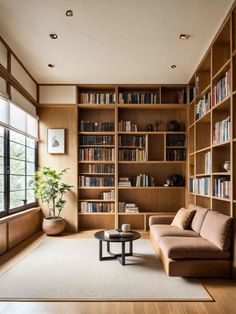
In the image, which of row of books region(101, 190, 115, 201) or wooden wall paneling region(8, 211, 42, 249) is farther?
row of books region(101, 190, 115, 201)

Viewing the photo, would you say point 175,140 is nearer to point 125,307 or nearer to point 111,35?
point 111,35

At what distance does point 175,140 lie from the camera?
5.89 m

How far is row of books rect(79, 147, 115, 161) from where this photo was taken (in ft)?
19.2

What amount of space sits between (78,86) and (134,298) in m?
4.41

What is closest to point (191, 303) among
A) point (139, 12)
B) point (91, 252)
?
point (91, 252)

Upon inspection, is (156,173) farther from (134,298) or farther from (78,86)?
(134,298)

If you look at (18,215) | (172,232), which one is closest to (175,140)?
(172,232)

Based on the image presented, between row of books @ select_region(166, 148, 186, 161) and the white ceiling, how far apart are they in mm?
1517

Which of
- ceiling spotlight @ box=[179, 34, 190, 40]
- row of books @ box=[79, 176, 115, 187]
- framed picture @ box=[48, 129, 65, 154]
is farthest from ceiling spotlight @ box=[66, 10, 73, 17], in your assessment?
row of books @ box=[79, 176, 115, 187]

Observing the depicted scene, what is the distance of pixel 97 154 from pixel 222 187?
2903 mm

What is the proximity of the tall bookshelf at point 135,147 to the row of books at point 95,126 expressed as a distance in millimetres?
32

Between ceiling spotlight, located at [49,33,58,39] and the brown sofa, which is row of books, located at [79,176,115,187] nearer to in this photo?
the brown sofa

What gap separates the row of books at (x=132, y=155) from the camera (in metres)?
5.82

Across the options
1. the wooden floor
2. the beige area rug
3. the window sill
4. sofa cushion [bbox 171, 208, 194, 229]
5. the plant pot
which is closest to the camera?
the wooden floor
